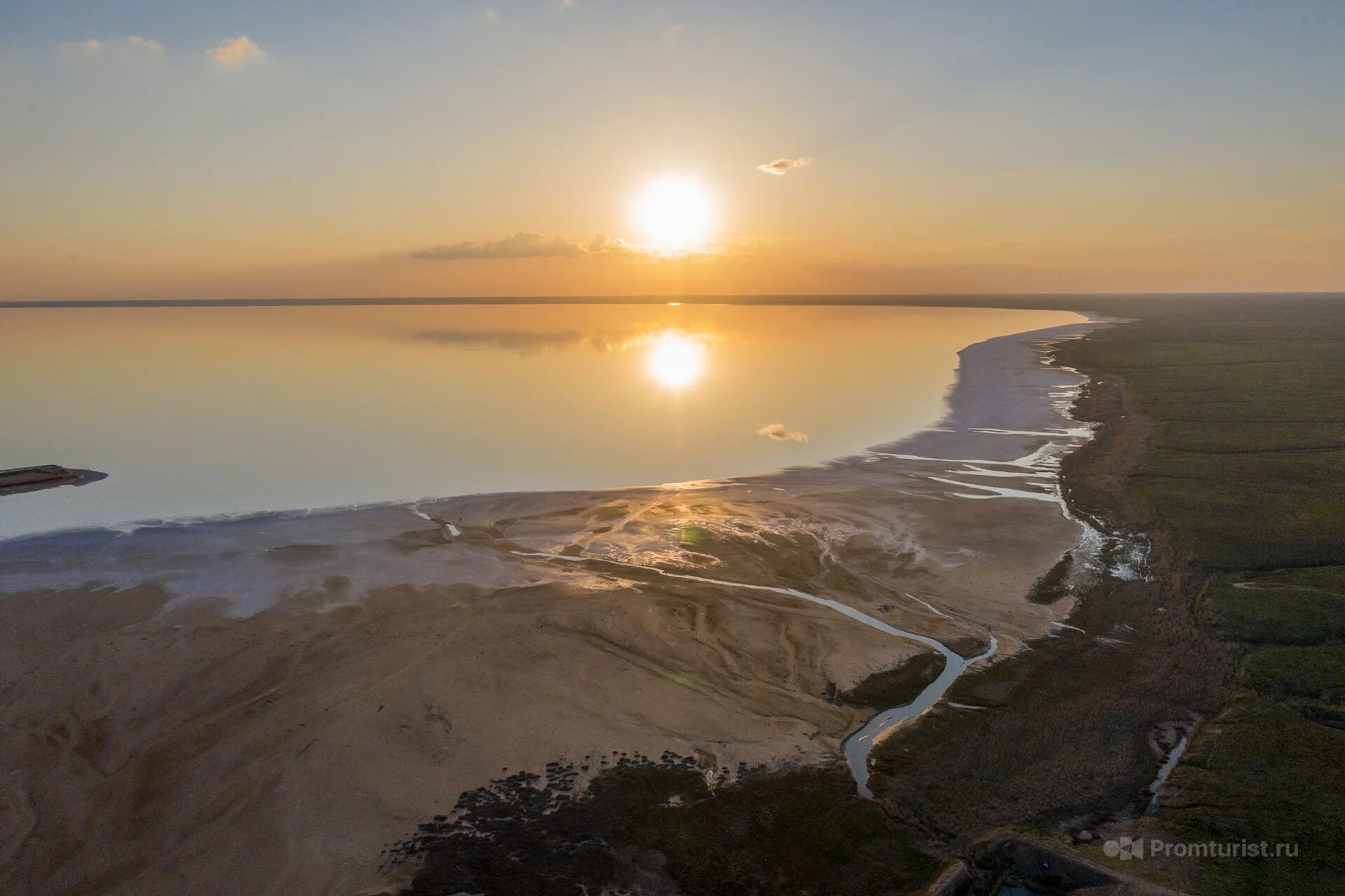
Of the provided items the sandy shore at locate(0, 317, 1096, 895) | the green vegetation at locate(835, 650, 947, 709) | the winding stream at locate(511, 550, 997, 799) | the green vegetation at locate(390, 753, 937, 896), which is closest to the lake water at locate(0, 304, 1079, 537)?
the sandy shore at locate(0, 317, 1096, 895)

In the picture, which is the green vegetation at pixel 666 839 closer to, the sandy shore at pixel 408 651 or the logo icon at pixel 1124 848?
the sandy shore at pixel 408 651

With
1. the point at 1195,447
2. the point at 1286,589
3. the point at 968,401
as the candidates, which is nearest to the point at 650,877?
the point at 1286,589

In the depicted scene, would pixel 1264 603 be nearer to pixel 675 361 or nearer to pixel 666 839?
pixel 666 839

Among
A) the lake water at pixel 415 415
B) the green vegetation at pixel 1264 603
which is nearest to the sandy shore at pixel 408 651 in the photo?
the green vegetation at pixel 1264 603

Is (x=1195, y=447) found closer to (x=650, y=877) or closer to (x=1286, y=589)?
(x=1286, y=589)

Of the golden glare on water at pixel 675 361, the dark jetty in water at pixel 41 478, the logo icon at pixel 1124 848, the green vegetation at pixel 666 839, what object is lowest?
the green vegetation at pixel 666 839
